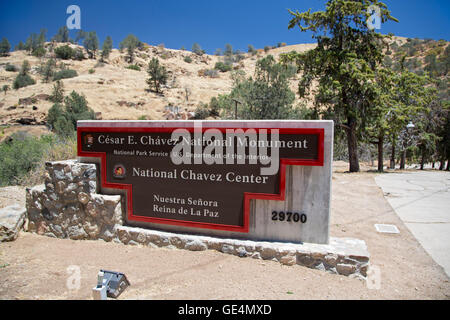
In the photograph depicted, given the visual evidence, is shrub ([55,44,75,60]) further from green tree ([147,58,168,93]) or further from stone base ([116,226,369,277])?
stone base ([116,226,369,277])

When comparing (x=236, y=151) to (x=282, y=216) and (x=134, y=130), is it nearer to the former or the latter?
(x=282, y=216)

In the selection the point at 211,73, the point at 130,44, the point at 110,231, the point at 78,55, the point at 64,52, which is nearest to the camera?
the point at 110,231

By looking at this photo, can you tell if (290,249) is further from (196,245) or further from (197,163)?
(197,163)

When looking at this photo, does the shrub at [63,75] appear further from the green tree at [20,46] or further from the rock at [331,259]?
the rock at [331,259]

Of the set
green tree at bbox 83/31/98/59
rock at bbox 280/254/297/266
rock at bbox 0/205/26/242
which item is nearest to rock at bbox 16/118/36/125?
rock at bbox 0/205/26/242

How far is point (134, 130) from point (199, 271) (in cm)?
251

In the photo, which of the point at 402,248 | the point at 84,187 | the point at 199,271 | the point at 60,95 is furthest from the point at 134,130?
the point at 60,95

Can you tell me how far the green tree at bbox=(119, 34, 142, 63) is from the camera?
6109 cm

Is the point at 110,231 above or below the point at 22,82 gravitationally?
below

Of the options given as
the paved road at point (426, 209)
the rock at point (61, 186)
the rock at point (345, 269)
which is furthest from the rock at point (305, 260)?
the rock at point (61, 186)

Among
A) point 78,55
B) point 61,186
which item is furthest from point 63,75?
point 61,186

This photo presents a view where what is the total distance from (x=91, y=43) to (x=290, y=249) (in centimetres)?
6514

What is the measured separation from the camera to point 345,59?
14.7 metres

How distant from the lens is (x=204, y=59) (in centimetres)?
7369
